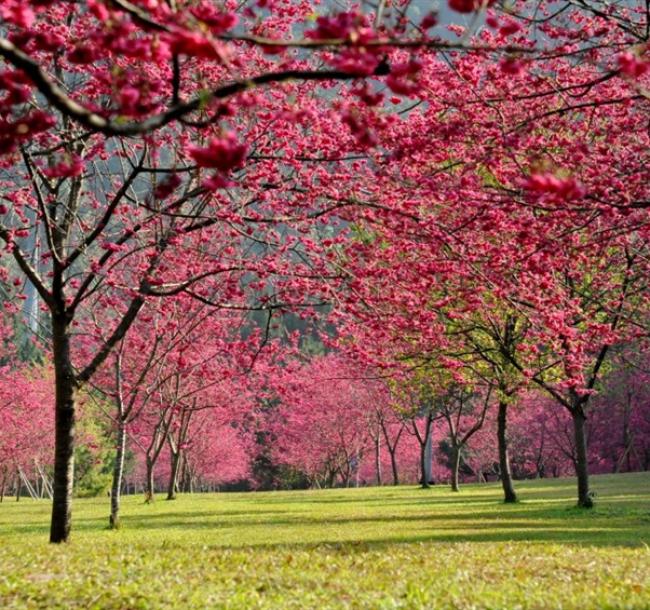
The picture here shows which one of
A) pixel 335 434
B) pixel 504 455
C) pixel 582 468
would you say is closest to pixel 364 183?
pixel 582 468

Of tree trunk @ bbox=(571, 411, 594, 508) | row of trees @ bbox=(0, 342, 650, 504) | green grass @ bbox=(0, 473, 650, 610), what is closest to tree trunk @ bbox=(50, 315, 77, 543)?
green grass @ bbox=(0, 473, 650, 610)

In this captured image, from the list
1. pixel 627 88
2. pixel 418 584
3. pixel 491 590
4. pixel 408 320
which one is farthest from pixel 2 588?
pixel 627 88

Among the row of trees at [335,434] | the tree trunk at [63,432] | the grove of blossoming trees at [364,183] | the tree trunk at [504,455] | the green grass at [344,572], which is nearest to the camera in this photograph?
the green grass at [344,572]

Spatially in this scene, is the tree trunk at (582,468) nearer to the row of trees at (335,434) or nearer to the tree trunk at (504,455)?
the tree trunk at (504,455)

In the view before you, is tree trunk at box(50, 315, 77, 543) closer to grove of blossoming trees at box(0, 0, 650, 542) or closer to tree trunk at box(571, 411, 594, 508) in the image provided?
grove of blossoming trees at box(0, 0, 650, 542)

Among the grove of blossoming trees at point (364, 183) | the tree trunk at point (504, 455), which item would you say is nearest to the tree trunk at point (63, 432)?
the grove of blossoming trees at point (364, 183)

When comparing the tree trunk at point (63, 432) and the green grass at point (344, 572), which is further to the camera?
the tree trunk at point (63, 432)

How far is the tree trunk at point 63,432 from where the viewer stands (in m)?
14.9

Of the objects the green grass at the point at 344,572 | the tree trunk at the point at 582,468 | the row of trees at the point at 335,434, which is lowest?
the green grass at the point at 344,572

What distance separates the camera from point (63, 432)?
14.9 meters

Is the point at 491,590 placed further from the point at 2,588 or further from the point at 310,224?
the point at 310,224

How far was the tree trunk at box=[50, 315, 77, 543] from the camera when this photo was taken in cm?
1488

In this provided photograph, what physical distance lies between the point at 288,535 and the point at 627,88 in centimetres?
1190

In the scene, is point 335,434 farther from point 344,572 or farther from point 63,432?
point 344,572
